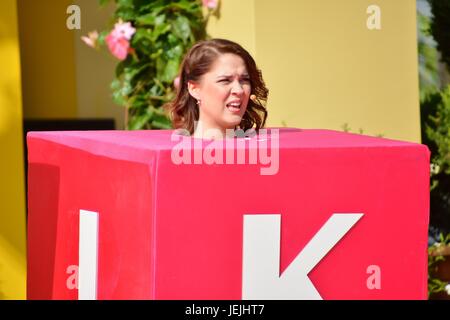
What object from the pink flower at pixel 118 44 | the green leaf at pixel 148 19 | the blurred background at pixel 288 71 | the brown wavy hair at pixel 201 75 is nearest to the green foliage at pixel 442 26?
the blurred background at pixel 288 71

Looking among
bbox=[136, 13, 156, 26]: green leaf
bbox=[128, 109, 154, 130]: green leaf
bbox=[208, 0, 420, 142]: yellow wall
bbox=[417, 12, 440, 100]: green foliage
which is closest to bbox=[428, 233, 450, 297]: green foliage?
bbox=[208, 0, 420, 142]: yellow wall

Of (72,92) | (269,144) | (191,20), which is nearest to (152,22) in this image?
(191,20)

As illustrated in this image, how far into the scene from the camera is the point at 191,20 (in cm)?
457

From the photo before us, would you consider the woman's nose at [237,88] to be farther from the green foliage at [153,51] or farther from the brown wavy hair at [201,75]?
the green foliage at [153,51]

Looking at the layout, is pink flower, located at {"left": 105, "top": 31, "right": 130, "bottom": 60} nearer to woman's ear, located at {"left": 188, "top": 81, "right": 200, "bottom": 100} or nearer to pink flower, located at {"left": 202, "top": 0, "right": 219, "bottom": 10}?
pink flower, located at {"left": 202, "top": 0, "right": 219, "bottom": 10}

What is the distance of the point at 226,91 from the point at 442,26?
10.0 feet

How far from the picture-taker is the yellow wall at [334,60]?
13.4ft

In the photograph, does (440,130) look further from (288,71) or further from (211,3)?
(211,3)

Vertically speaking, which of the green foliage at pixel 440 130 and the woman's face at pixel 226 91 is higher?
the woman's face at pixel 226 91

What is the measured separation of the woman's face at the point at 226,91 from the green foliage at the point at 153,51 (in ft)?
6.35

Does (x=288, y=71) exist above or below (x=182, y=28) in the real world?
below

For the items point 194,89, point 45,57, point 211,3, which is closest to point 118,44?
point 211,3

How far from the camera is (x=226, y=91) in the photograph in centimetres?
258

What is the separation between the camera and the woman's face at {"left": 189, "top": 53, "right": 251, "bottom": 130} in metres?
2.58
